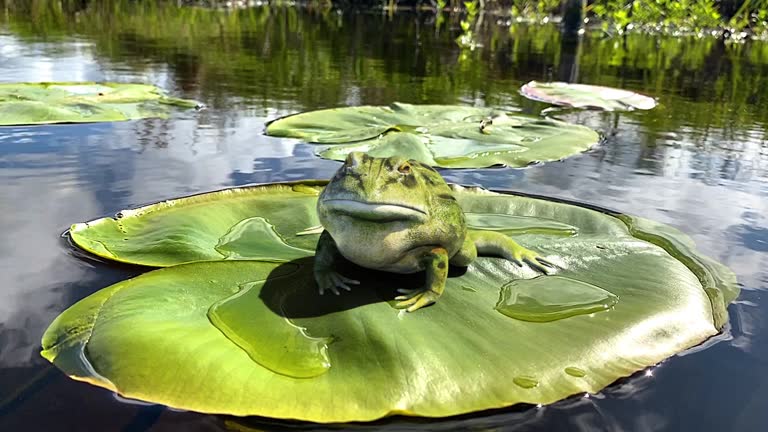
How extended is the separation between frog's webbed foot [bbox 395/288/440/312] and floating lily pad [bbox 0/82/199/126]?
4.26m

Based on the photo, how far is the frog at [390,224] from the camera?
6.72 ft

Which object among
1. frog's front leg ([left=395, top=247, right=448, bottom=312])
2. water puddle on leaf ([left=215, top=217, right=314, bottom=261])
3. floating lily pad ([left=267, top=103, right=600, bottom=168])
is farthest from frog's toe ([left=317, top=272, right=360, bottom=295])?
floating lily pad ([left=267, top=103, right=600, bottom=168])

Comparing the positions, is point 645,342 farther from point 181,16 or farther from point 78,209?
point 181,16

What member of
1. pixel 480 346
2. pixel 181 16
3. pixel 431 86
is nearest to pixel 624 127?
pixel 431 86

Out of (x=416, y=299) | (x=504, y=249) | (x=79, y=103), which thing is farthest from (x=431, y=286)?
(x=79, y=103)

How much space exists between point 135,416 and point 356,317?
771mm

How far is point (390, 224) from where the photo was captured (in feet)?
6.90

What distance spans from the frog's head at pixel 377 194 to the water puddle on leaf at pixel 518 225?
0.78 m

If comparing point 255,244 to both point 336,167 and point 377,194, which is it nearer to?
point 377,194

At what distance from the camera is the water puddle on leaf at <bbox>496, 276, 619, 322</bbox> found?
2.15m

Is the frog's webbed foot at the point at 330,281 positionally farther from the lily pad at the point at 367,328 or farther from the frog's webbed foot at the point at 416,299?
the frog's webbed foot at the point at 416,299

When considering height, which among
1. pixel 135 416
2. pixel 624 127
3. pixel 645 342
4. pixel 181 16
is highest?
pixel 181 16

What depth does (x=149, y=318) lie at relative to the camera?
6.44 feet

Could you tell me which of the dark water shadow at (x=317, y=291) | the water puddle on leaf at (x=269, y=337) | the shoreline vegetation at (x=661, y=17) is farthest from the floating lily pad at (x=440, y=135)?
the shoreline vegetation at (x=661, y=17)
